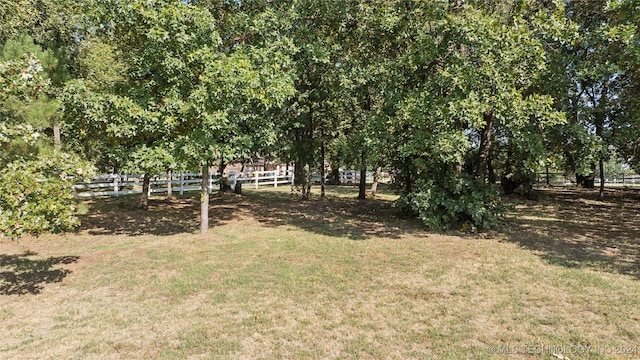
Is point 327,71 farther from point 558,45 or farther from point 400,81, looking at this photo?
point 558,45

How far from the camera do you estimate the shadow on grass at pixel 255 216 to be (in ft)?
36.8

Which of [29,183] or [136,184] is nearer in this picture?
[29,183]

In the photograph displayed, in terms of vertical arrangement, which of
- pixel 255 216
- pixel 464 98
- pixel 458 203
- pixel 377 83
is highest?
pixel 377 83

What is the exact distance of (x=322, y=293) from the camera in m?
6.10

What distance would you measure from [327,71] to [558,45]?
8.38 meters

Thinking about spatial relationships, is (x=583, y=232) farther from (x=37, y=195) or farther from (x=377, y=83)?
(x=37, y=195)

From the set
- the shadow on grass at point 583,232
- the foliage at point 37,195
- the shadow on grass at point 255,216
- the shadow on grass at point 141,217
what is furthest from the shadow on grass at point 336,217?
the foliage at point 37,195

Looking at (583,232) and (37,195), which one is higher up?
(37,195)

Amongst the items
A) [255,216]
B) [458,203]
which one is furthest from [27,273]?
[458,203]

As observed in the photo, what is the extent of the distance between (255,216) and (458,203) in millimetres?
7510

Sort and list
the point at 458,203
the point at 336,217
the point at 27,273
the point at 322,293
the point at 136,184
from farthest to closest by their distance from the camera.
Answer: the point at 136,184, the point at 336,217, the point at 458,203, the point at 27,273, the point at 322,293

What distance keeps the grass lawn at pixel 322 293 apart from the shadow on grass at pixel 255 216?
0.96ft

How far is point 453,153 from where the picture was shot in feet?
32.0

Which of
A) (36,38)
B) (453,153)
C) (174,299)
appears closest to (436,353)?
(174,299)
